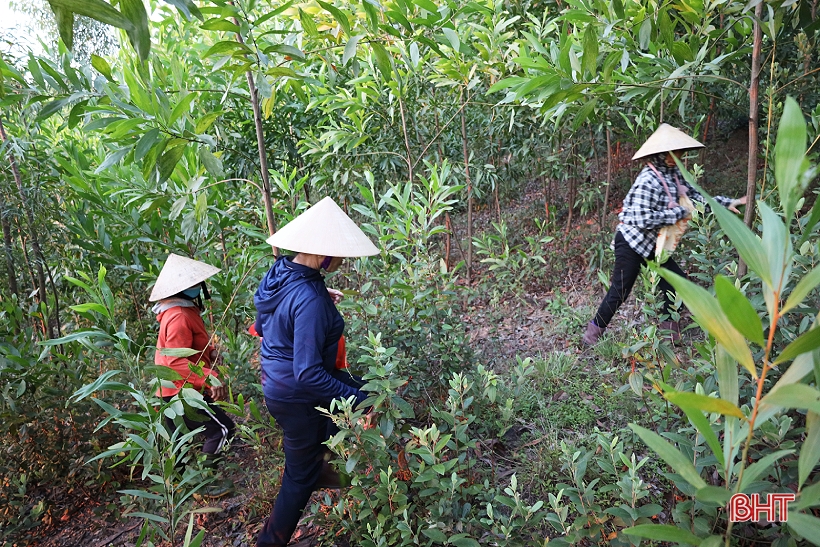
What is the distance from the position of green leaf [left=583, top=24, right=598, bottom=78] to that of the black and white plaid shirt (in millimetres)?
1746

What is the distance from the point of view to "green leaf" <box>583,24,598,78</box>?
64.9 inches

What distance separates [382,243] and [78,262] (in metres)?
2.04

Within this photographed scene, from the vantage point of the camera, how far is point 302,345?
78.0 inches

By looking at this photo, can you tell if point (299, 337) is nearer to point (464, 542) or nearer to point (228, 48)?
point (464, 542)

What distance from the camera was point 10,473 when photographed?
2.67 metres

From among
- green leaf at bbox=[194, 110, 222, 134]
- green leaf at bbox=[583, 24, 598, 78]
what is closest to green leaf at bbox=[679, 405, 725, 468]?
green leaf at bbox=[583, 24, 598, 78]

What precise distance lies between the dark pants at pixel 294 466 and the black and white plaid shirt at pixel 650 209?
2.30 m

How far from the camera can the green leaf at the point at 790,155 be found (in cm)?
73

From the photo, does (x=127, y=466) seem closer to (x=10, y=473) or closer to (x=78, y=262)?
(x=10, y=473)

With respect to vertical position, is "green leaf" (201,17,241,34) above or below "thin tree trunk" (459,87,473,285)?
above

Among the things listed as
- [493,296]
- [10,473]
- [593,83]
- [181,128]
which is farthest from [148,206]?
[493,296]

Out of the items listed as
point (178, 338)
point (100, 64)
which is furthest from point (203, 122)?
point (178, 338)

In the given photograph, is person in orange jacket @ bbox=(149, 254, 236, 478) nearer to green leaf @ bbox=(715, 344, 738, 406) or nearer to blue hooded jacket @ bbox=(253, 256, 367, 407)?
blue hooded jacket @ bbox=(253, 256, 367, 407)

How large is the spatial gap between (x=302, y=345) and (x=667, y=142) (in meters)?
2.52
